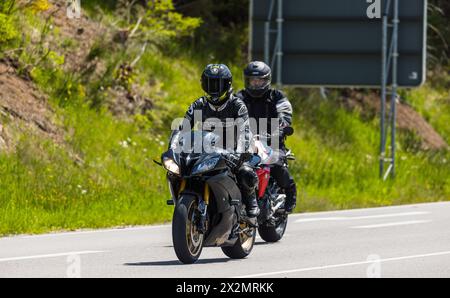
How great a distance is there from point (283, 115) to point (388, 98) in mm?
19768

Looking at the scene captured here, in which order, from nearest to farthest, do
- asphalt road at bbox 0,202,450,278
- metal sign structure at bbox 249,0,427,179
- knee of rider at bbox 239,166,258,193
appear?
asphalt road at bbox 0,202,450,278 < knee of rider at bbox 239,166,258,193 < metal sign structure at bbox 249,0,427,179

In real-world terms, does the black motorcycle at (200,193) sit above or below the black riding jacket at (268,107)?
below

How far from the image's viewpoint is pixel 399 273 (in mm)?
12070

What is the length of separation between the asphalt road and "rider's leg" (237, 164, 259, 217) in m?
0.53

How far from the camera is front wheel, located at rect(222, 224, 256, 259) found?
45.0ft

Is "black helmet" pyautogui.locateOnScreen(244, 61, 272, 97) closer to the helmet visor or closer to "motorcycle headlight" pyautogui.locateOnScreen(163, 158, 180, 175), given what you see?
the helmet visor

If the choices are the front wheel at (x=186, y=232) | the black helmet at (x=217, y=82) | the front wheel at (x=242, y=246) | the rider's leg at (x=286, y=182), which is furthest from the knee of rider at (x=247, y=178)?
the rider's leg at (x=286, y=182)

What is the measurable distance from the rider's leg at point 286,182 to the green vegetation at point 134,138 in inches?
120

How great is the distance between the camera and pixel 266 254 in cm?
1431

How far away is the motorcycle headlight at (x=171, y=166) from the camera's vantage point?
41.3 ft

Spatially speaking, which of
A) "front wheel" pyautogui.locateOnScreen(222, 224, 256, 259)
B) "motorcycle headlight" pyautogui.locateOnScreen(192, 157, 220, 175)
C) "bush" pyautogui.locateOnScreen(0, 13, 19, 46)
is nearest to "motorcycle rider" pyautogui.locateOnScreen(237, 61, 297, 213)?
"front wheel" pyautogui.locateOnScreen(222, 224, 256, 259)

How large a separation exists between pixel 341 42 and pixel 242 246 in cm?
1331

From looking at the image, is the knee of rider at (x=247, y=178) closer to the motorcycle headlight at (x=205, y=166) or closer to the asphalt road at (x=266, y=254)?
the asphalt road at (x=266, y=254)

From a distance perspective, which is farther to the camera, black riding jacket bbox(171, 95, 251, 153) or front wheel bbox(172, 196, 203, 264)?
black riding jacket bbox(171, 95, 251, 153)
